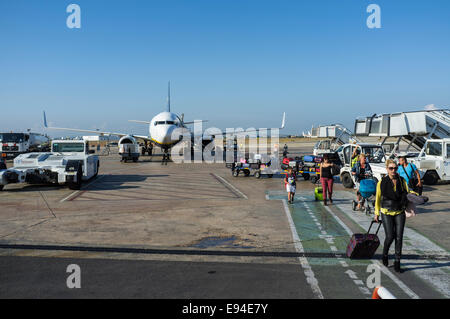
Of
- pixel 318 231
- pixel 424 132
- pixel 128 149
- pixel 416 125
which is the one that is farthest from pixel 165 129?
Answer: pixel 318 231

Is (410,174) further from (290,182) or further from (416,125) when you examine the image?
(416,125)

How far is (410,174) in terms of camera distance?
11.3 metres

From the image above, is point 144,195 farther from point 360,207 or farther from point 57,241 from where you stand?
point 360,207

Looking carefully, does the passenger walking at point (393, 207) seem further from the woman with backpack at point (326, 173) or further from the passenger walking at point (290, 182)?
the passenger walking at point (290, 182)

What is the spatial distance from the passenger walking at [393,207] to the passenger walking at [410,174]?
542cm

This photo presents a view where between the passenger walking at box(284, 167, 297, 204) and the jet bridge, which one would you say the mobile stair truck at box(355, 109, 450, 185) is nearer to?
the jet bridge

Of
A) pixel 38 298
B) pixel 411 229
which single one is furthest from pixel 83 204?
pixel 411 229

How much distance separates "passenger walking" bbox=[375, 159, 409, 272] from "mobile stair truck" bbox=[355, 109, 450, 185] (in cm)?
1111

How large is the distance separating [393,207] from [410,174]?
6.15m

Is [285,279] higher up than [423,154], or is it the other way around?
[423,154]

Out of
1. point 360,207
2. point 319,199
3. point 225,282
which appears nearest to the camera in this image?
point 225,282

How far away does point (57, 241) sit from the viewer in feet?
24.8

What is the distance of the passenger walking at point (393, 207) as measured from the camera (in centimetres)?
596
